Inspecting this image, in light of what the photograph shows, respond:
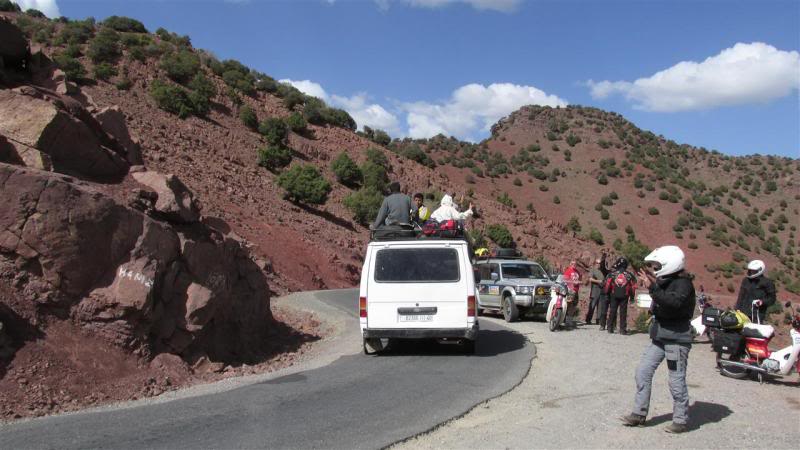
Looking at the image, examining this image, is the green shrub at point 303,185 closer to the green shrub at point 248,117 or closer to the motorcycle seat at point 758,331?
the green shrub at point 248,117

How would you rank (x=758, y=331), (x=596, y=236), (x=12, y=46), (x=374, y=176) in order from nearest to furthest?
(x=758, y=331) → (x=12, y=46) → (x=374, y=176) → (x=596, y=236)

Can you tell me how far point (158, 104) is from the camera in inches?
1812

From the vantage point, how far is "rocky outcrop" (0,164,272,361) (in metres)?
8.92

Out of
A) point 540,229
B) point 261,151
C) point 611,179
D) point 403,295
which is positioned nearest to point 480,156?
point 611,179

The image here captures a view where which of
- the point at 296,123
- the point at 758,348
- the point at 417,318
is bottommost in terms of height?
the point at 758,348

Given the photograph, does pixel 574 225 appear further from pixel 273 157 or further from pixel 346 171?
pixel 273 157

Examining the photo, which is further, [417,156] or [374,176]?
[417,156]

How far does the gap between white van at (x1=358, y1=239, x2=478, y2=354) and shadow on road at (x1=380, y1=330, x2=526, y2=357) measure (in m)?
0.78

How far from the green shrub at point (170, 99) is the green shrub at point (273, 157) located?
5.97 meters

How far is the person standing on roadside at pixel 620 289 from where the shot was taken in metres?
15.1

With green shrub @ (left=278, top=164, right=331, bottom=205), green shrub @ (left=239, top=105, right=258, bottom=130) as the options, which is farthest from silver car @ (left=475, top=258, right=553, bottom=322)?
green shrub @ (left=239, top=105, right=258, bottom=130)

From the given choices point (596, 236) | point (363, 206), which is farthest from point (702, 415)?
point (596, 236)

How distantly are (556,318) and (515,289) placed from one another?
8.09ft

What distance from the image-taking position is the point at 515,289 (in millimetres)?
18172
